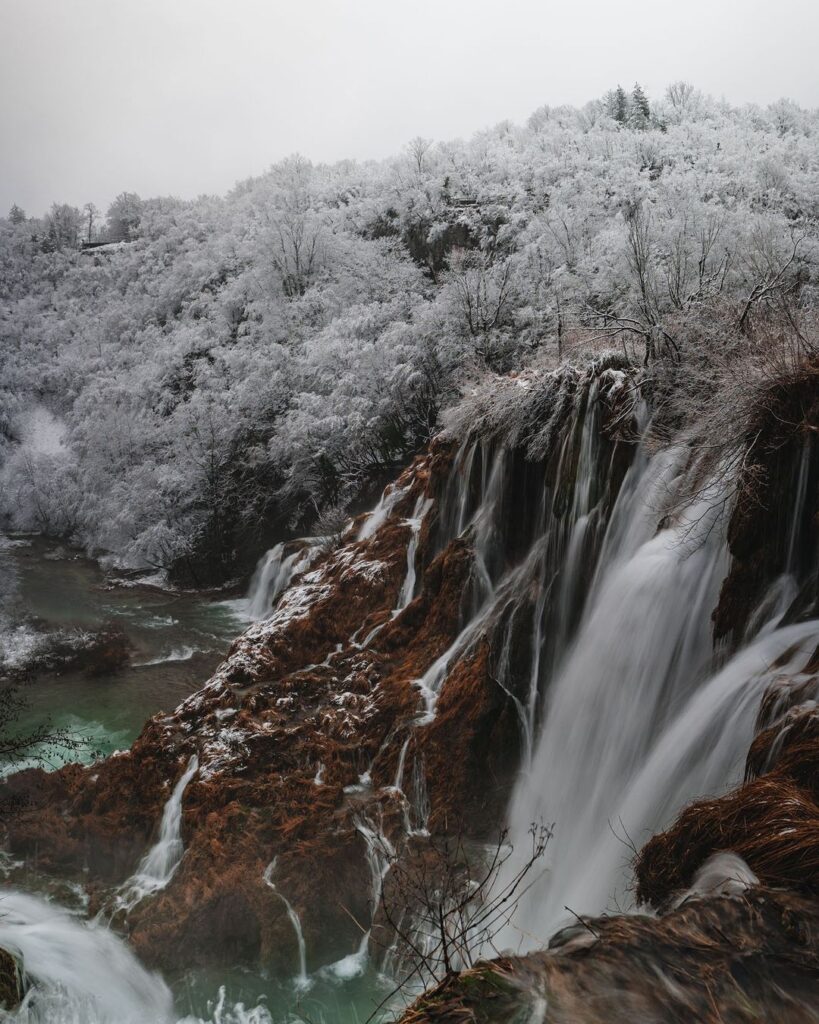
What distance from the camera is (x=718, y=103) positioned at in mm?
57375

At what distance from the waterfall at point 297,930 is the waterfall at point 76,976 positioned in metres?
1.46

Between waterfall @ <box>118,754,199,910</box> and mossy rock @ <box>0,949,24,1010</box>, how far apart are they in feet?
4.81

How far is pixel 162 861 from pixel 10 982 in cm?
227

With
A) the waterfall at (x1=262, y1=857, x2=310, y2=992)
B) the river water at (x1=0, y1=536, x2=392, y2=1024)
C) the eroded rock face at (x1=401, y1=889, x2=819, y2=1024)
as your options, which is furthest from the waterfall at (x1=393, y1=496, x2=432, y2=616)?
the eroded rock face at (x1=401, y1=889, x2=819, y2=1024)

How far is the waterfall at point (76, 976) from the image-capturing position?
6.50m

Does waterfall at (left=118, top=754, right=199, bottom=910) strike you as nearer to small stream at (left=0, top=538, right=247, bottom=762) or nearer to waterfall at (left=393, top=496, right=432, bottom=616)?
small stream at (left=0, top=538, right=247, bottom=762)

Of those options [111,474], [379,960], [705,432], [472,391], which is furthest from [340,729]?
[111,474]

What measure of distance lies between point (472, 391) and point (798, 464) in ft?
29.0

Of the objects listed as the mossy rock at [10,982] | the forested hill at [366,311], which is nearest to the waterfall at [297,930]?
the mossy rock at [10,982]

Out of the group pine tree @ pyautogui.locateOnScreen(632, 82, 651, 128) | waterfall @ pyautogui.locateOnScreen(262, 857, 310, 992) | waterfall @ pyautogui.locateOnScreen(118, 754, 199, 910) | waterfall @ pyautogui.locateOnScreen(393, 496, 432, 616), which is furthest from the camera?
pine tree @ pyautogui.locateOnScreen(632, 82, 651, 128)

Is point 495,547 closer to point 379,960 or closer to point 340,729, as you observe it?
point 340,729

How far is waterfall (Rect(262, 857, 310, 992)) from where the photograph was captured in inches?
269

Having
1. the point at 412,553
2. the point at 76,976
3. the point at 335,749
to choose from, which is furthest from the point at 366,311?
the point at 76,976

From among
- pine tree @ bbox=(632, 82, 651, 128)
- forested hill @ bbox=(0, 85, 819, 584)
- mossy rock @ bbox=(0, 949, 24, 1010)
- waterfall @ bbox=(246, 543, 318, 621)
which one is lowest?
mossy rock @ bbox=(0, 949, 24, 1010)
